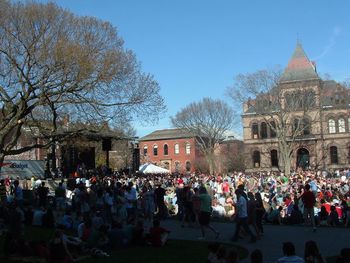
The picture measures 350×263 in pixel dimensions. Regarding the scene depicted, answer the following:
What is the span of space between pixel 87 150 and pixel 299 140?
107 ft

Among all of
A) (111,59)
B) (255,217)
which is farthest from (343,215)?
(111,59)

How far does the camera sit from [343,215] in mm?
17359

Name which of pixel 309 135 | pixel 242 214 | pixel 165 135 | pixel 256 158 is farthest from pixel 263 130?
pixel 242 214

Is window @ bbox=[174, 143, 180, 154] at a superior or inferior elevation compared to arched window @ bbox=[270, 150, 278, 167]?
superior

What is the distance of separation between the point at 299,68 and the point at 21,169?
1944 inches

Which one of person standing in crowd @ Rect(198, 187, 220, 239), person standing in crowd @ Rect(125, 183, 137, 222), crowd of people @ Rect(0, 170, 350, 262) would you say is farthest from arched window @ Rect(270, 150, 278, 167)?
person standing in crowd @ Rect(198, 187, 220, 239)

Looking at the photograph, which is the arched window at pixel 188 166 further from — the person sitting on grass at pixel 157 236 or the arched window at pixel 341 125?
the person sitting on grass at pixel 157 236

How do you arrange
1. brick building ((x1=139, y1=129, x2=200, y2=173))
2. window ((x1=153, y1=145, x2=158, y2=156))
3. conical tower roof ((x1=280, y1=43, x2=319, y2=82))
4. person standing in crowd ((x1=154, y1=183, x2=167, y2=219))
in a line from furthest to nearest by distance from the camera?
window ((x1=153, y1=145, x2=158, y2=156)) < brick building ((x1=139, y1=129, x2=200, y2=173)) < conical tower roof ((x1=280, y1=43, x2=319, y2=82)) < person standing in crowd ((x1=154, y1=183, x2=167, y2=219))

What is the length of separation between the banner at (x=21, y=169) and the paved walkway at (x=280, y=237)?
1983 centimetres

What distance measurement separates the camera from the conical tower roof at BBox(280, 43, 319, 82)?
70119 millimetres

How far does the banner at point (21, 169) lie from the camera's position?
34.2 m

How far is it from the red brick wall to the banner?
52.3 m

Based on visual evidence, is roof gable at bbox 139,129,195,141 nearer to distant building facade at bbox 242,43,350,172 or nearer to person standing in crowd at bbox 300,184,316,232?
distant building facade at bbox 242,43,350,172

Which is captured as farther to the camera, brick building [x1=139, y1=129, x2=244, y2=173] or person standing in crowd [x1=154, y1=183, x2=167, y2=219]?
brick building [x1=139, y1=129, x2=244, y2=173]
